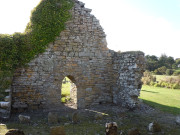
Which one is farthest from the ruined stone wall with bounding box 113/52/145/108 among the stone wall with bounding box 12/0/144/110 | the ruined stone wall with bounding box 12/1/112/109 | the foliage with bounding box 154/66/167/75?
the foliage with bounding box 154/66/167/75

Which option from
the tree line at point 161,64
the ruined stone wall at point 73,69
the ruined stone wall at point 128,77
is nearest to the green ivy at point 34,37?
the ruined stone wall at point 73,69

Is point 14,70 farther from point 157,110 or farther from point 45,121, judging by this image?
point 157,110

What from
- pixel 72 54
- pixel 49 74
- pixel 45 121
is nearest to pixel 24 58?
pixel 49 74

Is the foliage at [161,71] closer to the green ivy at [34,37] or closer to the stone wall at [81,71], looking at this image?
the stone wall at [81,71]

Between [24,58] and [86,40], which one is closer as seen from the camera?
[24,58]

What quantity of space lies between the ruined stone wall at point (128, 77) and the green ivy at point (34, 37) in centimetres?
360

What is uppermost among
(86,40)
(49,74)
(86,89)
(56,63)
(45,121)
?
(86,40)

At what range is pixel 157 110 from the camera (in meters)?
8.94

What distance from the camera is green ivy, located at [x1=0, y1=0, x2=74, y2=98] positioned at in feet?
24.7

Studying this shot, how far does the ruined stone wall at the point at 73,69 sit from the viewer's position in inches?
322

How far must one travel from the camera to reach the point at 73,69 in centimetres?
890

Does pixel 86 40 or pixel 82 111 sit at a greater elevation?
pixel 86 40

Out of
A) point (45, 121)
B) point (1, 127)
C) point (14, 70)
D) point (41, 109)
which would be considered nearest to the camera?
point (1, 127)

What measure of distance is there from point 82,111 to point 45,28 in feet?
14.6
